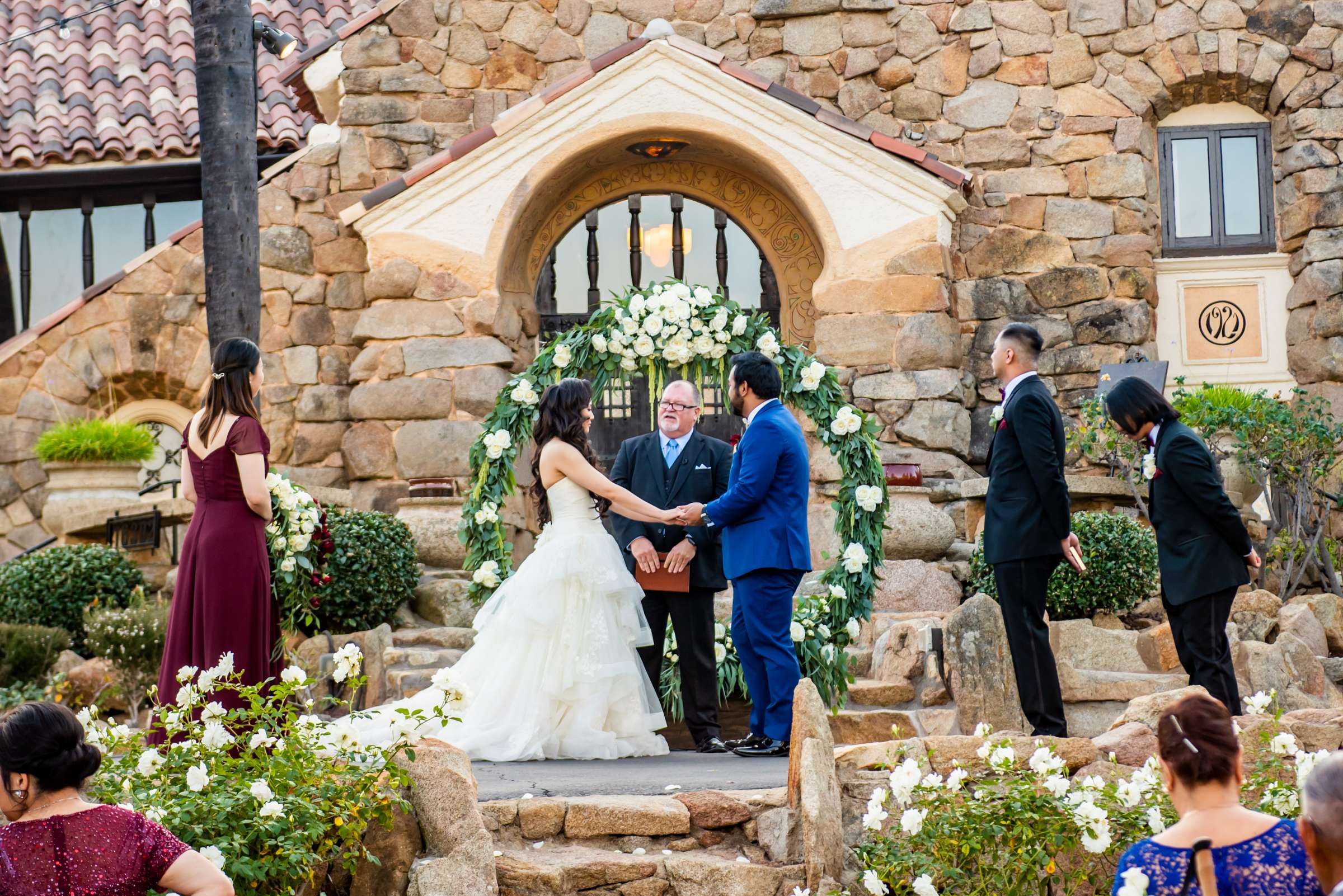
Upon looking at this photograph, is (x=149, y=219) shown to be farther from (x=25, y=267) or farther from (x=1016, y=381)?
(x=1016, y=381)

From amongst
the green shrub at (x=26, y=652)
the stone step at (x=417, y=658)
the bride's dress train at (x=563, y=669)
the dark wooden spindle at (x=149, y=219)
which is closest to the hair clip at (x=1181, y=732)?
the bride's dress train at (x=563, y=669)

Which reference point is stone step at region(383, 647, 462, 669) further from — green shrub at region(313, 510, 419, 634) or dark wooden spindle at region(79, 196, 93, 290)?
dark wooden spindle at region(79, 196, 93, 290)

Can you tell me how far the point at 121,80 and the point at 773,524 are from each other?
1122 cm

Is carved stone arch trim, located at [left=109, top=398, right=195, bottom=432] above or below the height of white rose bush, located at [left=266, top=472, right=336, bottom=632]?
above

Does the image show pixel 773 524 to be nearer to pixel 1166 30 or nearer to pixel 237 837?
pixel 237 837

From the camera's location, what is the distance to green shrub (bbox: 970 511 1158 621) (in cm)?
899

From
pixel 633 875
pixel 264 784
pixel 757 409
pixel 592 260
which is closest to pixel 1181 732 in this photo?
pixel 633 875

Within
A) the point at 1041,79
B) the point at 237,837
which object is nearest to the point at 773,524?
the point at 237,837

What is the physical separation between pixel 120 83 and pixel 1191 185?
1048 centimetres

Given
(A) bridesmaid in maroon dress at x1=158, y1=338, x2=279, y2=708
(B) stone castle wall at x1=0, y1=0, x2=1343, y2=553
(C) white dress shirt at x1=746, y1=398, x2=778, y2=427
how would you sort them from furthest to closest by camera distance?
(B) stone castle wall at x1=0, y1=0, x2=1343, y2=553, (C) white dress shirt at x1=746, y1=398, x2=778, y2=427, (A) bridesmaid in maroon dress at x1=158, y1=338, x2=279, y2=708

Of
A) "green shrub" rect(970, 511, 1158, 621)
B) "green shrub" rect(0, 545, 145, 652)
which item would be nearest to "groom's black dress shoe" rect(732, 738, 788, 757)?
"green shrub" rect(970, 511, 1158, 621)

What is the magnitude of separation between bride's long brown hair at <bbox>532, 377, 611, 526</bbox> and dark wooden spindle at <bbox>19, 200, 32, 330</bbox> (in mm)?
10319

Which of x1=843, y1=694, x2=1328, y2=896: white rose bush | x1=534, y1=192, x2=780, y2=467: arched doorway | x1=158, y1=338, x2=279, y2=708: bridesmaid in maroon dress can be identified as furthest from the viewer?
x1=534, y1=192, x2=780, y2=467: arched doorway

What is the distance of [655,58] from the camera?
36.8 feet
